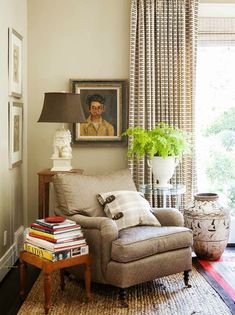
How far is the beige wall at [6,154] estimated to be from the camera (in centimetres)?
385

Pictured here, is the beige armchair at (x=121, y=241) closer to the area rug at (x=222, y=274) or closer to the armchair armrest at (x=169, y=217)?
the armchair armrest at (x=169, y=217)

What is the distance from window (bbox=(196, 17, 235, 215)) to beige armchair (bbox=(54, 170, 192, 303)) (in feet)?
4.76

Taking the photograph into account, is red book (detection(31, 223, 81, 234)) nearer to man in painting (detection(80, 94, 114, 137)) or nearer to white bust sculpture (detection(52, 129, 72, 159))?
white bust sculpture (detection(52, 129, 72, 159))

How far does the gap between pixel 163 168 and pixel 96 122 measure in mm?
940

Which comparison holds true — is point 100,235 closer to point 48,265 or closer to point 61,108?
point 48,265

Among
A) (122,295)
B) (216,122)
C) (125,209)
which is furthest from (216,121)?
(122,295)

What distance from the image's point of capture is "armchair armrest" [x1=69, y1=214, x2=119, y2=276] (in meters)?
3.33

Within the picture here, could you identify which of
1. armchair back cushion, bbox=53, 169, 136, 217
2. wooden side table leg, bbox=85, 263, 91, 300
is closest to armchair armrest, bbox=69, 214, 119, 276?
wooden side table leg, bbox=85, 263, 91, 300

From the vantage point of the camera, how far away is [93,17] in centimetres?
483

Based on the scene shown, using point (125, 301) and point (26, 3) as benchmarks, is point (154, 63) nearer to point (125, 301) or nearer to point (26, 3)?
point (26, 3)

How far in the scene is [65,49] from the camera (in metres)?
4.84

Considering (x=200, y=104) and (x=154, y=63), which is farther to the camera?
(x=200, y=104)

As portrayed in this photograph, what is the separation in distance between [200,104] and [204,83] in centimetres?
23

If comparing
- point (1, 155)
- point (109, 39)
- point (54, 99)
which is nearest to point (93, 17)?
point (109, 39)
